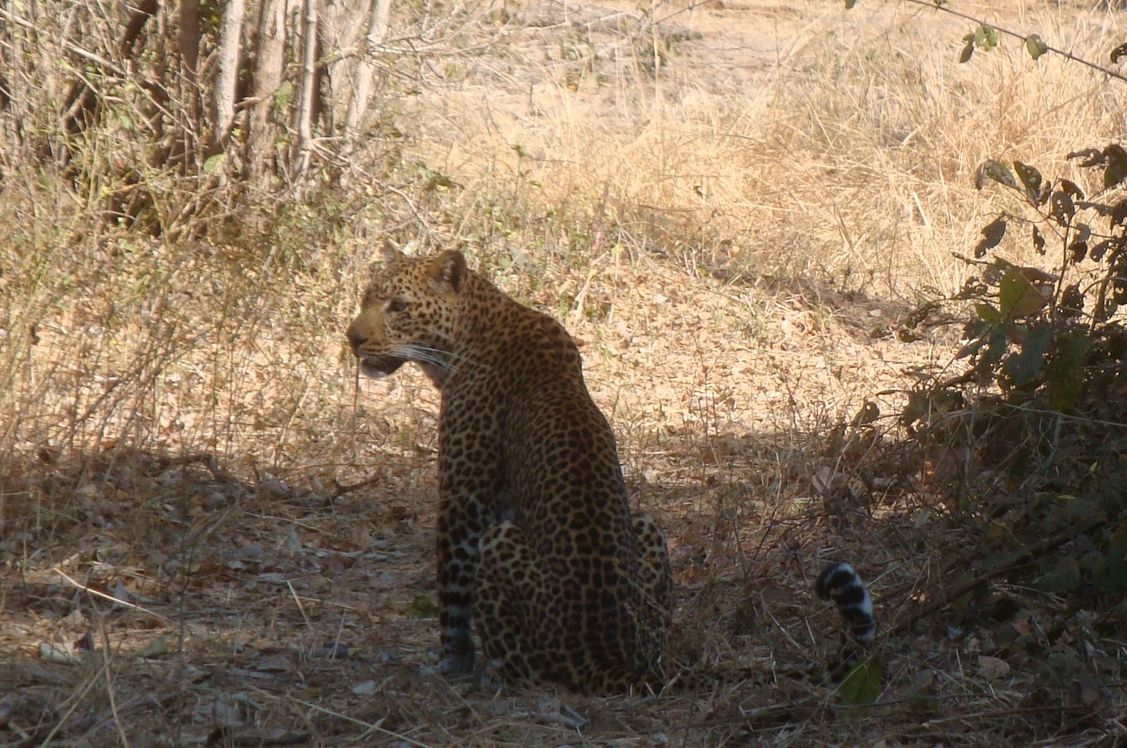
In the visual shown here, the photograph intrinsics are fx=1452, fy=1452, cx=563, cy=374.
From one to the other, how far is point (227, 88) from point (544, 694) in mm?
5870

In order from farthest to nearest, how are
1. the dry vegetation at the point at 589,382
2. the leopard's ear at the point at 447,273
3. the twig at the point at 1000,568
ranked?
the leopard's ear at the point at 447,273 < the twig at the point at 1000,568 < the dry vegetation at the point at 589,382

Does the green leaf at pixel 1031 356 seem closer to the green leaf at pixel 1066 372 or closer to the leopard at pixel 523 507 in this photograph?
the green leaf at pixel 1066 372

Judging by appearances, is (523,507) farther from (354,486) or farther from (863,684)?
(354,486)

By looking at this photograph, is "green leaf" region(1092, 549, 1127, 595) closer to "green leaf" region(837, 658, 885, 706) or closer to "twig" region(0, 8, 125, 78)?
"green leaf" region(837, 658, 885, 706)

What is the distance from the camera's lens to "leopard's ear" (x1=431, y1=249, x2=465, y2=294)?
18.5 feet

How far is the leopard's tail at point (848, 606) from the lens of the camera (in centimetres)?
432

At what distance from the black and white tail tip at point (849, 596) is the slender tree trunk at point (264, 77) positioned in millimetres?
6040

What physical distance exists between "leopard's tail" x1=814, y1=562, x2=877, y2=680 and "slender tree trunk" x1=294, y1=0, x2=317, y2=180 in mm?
5953

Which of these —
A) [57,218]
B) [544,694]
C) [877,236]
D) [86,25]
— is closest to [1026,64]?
[877,236]

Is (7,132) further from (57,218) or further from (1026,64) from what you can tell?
(1026,64)

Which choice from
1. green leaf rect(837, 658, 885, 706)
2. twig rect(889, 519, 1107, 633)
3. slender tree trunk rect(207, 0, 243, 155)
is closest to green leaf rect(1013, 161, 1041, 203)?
twig rect(889, 519, 1107, 633)

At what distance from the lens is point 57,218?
22.7 feet

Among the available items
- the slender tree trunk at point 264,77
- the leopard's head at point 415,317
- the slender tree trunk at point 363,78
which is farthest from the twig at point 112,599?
the slender tree trunk at point 363,78

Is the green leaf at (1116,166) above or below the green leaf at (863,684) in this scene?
above
